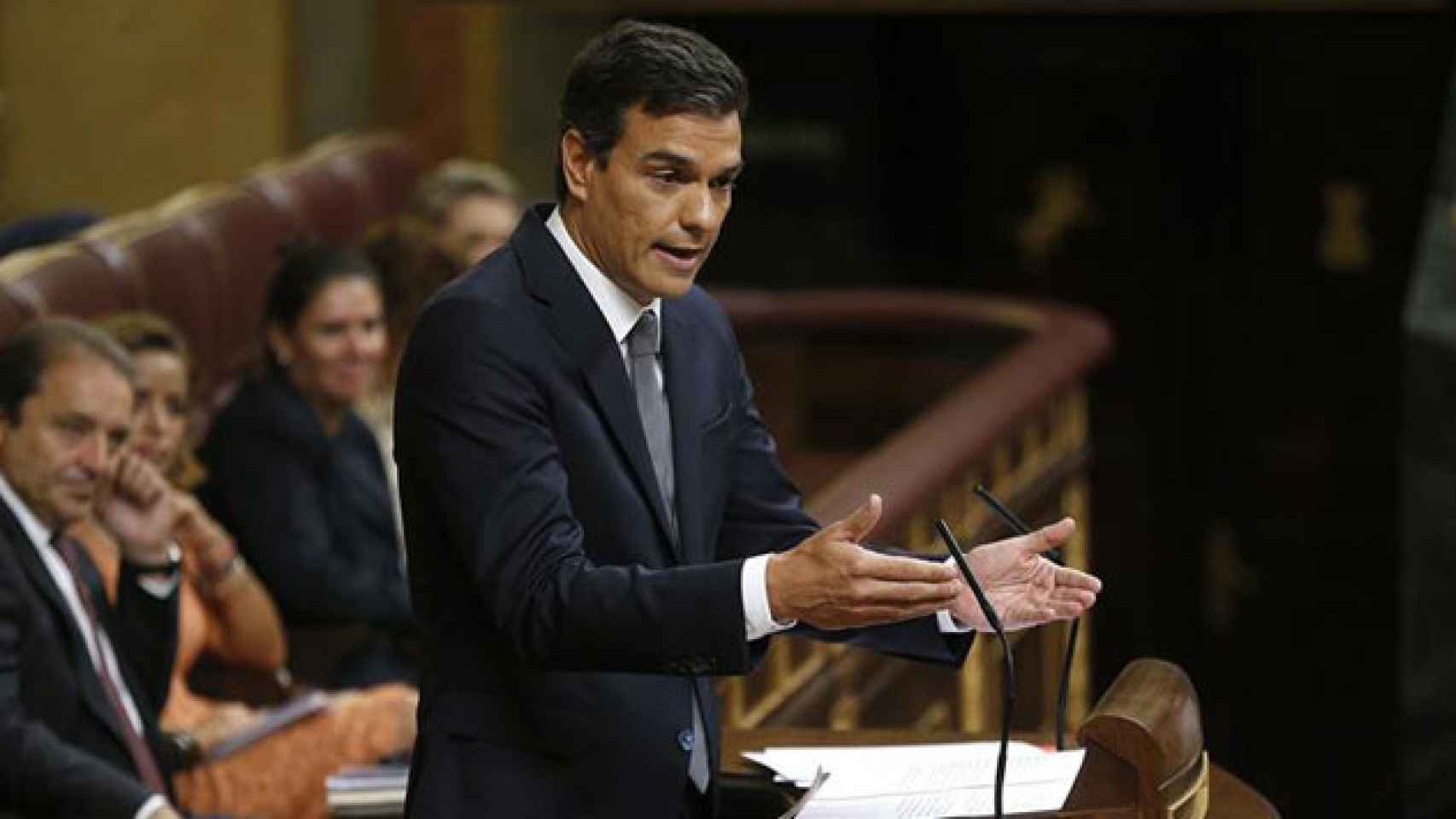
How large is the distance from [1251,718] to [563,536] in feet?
21.9

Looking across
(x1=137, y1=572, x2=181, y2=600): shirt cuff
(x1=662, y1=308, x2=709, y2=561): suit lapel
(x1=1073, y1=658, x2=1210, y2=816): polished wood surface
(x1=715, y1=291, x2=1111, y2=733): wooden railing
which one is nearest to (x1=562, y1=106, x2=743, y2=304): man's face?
(x1=662, y1=308, x2=709, y2=561): suit lapel

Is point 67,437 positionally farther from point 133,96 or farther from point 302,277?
point 133,96

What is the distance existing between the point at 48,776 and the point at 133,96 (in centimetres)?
486

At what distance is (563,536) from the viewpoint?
8.06 feet

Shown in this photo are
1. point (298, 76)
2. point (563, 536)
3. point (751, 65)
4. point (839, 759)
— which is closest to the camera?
point (563, 536)

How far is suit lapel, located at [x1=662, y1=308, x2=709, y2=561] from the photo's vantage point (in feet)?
8.57

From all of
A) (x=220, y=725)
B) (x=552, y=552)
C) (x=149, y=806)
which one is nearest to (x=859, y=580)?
(x=552, y=552)

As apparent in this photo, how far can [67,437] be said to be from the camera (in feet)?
13.1

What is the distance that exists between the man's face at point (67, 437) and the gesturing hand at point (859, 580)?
1794 millimetres

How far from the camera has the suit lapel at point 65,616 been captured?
3.86 metres

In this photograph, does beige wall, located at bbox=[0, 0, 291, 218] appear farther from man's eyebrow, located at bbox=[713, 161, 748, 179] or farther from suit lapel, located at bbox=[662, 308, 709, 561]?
man's eyebrow, located at bbox=[713, 161, 748, 179]

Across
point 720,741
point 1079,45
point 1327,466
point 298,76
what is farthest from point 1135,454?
point 720,741

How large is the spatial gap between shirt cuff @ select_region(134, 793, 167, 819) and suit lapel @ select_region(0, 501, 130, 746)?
0.70ft

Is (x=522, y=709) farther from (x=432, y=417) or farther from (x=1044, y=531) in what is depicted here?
(x=1044, y=531)
